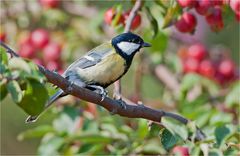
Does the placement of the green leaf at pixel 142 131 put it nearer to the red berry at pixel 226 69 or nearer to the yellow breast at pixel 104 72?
the yellow breast at pixel 104 72

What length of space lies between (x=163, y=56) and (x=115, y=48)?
71cm

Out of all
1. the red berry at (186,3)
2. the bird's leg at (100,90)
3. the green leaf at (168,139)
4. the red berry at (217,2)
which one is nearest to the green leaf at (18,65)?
the bird's leg at (100,90)

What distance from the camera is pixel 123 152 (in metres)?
2.80

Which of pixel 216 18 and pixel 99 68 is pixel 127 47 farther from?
pixel 216 18

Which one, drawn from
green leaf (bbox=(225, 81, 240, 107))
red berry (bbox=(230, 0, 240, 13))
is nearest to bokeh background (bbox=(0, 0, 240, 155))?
green leaf (bbox=(225, 81, 240, 107))

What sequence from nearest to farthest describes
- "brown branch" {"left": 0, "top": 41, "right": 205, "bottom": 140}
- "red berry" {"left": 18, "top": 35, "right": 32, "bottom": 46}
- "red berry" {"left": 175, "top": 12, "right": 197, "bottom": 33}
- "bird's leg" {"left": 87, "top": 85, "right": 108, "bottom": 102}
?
"brown branch" {"left": 0, "top": 41, "right": 205, "bottom": 140}, "bird's leg" {"left": 87, "top": 85, "right": 108, "bottom": 102}, "red berry" {"left": 175, "top": 12, "right": 197, "bottom": 33}, "red berry" {"left": 18, "top": 35, "right": 32, "bottom": 46}

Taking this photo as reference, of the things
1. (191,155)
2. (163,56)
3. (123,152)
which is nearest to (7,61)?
(191,155)

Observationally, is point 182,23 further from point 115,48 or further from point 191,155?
point 191,155

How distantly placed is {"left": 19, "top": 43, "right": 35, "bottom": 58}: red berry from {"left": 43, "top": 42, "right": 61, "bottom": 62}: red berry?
66 millimetres

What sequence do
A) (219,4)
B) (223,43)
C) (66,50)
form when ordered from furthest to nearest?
(223,43), (66,50), (219,4)

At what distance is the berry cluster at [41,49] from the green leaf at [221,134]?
1.30 meters

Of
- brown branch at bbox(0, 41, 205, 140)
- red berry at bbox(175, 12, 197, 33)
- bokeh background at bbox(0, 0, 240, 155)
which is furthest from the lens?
bokeh background at bbox(0, 0, 240, 155)

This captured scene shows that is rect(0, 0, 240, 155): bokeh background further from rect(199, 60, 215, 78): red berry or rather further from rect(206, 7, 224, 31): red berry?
rect(206, 7, 224, 31): red berry

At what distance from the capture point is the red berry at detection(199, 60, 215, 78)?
3850mm
